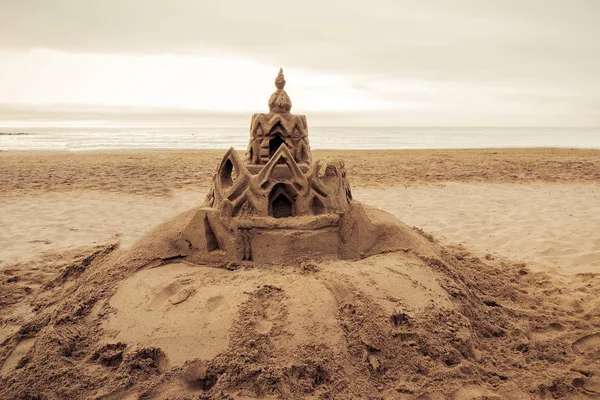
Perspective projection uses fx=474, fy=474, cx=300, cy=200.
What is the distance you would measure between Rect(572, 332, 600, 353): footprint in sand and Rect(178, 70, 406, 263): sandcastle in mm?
1546

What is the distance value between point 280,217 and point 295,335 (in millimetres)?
1194

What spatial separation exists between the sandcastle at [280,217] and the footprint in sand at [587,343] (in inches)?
60.9

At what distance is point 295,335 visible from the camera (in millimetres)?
2805

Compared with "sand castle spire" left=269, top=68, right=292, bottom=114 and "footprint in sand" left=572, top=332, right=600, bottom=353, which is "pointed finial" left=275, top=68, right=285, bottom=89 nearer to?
"sand castle spire" left=269, top=68, right=292, bottom=114

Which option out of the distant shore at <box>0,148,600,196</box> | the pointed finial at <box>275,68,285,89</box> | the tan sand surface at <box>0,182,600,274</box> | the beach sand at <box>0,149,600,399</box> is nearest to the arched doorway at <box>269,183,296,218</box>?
the beach sand at <box>0,149,600,399</box>

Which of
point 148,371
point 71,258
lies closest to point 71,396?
point 148,371

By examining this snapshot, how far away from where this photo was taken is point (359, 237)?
3756 mm

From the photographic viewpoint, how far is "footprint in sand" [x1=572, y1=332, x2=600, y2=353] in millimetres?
3270

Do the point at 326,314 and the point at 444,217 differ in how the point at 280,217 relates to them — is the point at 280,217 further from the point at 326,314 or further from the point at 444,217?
the point at 444,217

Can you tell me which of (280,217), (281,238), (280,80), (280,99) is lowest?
(281,238)

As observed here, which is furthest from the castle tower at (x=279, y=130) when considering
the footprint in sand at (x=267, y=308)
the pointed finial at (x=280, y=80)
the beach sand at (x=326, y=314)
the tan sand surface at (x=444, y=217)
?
the tan sand surface at (x=444, y=217)

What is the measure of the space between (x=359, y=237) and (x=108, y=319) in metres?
1.92

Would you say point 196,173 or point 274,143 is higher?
point 274,143


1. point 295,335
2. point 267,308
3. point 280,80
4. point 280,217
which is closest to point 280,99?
point 280,80
